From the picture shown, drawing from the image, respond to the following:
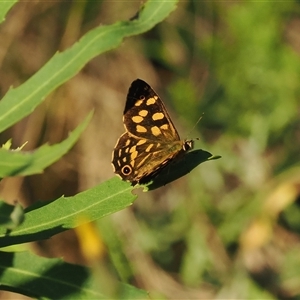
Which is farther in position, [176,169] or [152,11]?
[152,11]

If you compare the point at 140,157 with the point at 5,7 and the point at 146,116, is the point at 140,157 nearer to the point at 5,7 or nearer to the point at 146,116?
the point at 146,116

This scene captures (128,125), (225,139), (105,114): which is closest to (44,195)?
(105,114)

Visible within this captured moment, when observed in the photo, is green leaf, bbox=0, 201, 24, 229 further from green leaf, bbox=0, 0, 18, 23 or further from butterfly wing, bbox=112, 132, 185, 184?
green leaf, bbox=0, 0, 18, 23

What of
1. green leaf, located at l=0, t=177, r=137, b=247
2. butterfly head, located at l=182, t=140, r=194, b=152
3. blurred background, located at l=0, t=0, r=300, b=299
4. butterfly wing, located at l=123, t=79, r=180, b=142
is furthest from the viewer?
blurred background, located at l=0, t=0, r=300, b=299

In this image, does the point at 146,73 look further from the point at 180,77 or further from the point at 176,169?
the point at 176,169

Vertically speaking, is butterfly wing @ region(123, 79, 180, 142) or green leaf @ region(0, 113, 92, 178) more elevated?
butterfly wing @ region(123, 79, 180, 142)

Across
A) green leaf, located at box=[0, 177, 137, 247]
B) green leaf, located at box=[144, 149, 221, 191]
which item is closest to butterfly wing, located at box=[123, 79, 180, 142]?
green leaf, located at box=[144, 149, 221, 191]
